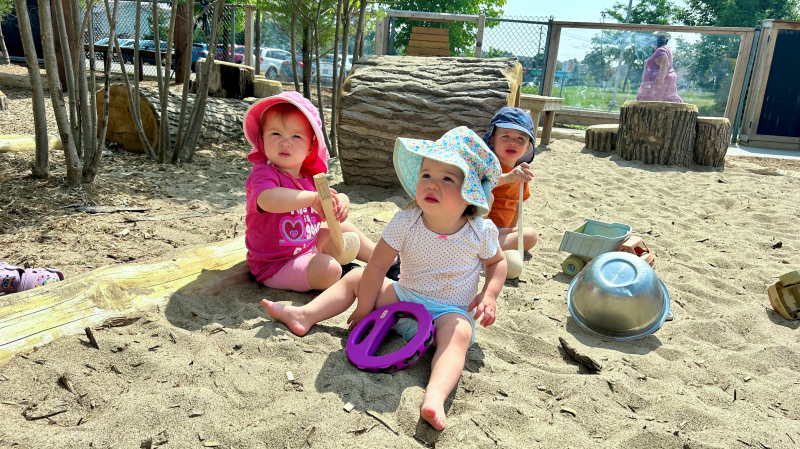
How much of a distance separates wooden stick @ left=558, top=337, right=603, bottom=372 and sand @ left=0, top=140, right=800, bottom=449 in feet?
0.15

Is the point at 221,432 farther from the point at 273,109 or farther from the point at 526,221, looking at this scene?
the point at 526,221

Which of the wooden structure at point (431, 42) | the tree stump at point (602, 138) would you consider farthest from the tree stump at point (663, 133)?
the wooden structure at point (431, 42)

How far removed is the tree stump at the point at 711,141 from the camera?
23.1 ft

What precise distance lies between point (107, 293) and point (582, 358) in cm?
194

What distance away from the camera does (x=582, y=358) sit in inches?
89.0

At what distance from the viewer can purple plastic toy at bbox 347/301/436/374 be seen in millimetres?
1995

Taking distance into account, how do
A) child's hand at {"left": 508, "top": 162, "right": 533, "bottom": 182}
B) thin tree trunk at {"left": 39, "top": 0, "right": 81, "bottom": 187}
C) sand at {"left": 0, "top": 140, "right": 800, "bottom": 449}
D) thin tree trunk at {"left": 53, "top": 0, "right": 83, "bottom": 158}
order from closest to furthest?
sand at {"left": 0, "top": 140, "right": 800, "bottom": 449} < child's hand at {"left": 508, "top": 162, "right": 533, "bottom": 182} < thin tree trunk at {"left": 39, "top": 0, "right": 81, "bottom": 187} < thin tree trunk at {"left": 53, "top": 0, "right": 83, "bottom": 158}

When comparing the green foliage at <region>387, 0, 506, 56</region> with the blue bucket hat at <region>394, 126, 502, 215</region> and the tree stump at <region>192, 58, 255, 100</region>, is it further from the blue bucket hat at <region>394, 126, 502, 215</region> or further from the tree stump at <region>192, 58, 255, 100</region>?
the blue bucket hat at <region>394, 126, 502, 215</region>

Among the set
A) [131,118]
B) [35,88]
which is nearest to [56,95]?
[35,88]

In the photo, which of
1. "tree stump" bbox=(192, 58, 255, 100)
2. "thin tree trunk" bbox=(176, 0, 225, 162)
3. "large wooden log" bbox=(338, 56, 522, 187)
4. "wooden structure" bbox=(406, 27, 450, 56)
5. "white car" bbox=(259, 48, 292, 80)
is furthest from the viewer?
"white car" bbox=(259, 48, 292, 80)

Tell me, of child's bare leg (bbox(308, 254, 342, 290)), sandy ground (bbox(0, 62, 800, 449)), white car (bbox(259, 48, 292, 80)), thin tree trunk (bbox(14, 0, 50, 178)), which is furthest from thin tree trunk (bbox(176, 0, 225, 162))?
white car (bbox(259, 48, 292, 80))

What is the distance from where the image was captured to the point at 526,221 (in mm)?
4418

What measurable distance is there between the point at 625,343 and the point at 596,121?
10.2 metres

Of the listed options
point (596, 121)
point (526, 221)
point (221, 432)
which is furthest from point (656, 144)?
point (221, 432)
